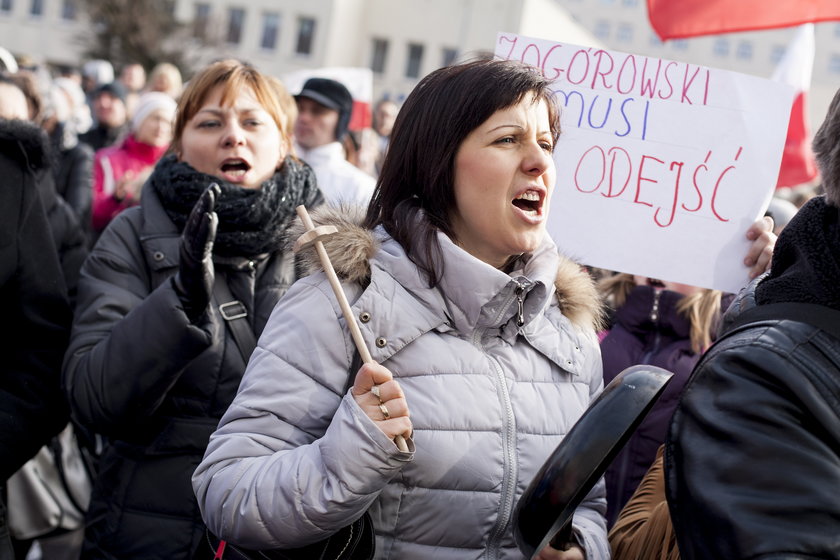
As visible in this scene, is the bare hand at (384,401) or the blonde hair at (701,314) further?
the blonde hair at (701,314)

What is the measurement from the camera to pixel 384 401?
76.3 inches

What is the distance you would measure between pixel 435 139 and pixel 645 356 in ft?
5.29

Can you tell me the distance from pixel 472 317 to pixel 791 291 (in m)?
0.75

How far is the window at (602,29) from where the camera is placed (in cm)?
7494

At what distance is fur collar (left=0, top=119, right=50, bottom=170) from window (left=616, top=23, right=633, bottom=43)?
74.7 metres

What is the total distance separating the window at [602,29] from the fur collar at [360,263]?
75769 millimetres

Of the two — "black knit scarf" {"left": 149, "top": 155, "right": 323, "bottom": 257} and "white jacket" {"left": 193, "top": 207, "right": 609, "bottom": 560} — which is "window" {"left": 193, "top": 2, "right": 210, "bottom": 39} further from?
"white jacket" {"left": 193, "top": 207, "right": 609, "bottom": 560}

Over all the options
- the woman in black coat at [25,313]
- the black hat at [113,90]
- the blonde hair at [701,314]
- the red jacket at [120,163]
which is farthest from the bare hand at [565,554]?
the black hat at [113,90]

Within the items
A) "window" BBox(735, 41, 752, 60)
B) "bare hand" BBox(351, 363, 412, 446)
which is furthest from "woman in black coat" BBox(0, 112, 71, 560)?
"window" BBox(735, 41, 752, 60)

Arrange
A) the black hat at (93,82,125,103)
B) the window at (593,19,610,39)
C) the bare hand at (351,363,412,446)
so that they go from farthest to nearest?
1. the window at (593,19,610,39)
2. the black hat at (93,82,125,103)
3. the bare hand at (351,363,412,446)

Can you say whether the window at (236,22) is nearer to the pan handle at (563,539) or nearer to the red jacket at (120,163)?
the red jacket at (120,163)

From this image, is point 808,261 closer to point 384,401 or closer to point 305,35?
point 384,401

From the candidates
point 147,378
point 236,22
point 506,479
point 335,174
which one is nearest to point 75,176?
point 335,174

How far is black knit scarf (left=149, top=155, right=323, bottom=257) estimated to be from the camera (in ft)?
9.89
